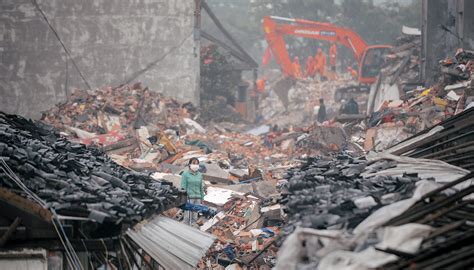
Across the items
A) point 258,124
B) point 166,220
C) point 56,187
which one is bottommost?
point 258,124

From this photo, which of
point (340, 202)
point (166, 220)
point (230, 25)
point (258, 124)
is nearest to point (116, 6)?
point (258, 124)

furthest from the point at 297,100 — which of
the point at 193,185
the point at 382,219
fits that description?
the point at 382,219

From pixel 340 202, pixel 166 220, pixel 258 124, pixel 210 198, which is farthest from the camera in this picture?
pixel 258 124

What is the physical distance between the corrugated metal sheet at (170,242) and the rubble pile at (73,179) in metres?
0.21

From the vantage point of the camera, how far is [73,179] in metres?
9.92

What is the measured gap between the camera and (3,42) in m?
33.0

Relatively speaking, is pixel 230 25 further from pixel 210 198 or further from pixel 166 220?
pixel 166 220

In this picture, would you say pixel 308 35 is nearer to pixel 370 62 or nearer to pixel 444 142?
pixel 370 62

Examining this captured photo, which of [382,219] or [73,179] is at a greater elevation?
[382,219]

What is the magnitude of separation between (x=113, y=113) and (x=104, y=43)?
581cm

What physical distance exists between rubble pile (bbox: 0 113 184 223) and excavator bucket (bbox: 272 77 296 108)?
32093 mm

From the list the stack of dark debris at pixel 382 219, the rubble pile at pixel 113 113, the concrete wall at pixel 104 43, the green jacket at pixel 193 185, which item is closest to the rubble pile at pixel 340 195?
the stack of dark debris at pixel 382 219

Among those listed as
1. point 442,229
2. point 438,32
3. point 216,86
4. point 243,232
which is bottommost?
point 243,232

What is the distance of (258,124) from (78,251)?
101 ft
